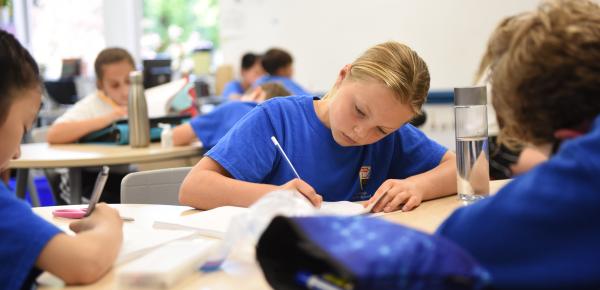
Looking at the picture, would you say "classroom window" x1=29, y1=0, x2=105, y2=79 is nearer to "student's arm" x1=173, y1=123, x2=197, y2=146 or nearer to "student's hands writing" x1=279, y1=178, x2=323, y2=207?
"student's arm" x1=173, y1=123, x2=197, y2=146

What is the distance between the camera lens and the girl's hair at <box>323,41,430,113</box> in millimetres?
1459

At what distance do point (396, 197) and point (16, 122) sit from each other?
2.60 feet

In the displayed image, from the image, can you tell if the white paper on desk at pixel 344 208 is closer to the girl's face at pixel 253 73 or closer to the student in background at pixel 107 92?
the student in background at pixel 107 92

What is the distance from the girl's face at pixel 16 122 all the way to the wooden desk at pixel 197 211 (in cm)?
26

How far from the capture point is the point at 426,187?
1.52 m

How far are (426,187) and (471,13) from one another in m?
3.15

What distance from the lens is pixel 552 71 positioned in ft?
2.60

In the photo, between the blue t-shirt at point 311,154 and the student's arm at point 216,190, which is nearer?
the student's arm at point 216,190

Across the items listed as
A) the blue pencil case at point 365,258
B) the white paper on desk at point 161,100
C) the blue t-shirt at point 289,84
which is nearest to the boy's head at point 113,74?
the white paper on desk at point 161,100

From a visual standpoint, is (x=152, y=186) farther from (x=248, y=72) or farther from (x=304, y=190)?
(x=248, y=72)

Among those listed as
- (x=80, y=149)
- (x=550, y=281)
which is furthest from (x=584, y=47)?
(x=80, y=149)

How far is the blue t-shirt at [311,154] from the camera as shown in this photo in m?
1.55

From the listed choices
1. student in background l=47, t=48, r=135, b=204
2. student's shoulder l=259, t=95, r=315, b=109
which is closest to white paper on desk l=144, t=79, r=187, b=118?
student in background l=47, t=48, r=135, b=204

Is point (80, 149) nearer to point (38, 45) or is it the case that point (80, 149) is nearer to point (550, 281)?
point (550, 281)
